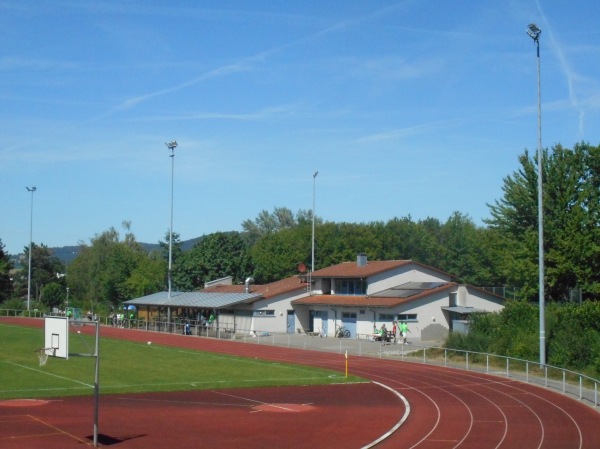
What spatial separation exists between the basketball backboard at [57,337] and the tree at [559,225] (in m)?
37.6

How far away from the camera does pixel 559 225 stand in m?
55.0

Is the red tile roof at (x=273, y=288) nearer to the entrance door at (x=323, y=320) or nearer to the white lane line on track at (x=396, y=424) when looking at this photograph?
the entrance door at (x=323, y=320)

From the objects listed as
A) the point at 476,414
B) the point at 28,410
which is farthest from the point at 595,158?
the point at 28,410

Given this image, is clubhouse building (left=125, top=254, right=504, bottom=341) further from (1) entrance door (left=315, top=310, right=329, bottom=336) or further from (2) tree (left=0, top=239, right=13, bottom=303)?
(2) tree (left=0, top=239, right=13, bottom=303)

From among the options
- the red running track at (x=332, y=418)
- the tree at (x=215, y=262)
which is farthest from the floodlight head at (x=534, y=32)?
the tree at (x=215, y=262)

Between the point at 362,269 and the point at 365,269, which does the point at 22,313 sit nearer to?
the point at 362,269

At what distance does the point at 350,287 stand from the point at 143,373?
2894cm

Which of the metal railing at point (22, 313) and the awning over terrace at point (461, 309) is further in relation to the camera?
the metal railing at point (22, 313)

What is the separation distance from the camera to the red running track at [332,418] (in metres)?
23.9

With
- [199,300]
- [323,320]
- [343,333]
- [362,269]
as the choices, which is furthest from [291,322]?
[199,300]

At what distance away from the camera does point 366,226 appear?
12181cm

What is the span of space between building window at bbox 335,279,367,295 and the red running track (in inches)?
1056

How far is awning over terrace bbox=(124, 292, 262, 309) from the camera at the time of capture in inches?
2648

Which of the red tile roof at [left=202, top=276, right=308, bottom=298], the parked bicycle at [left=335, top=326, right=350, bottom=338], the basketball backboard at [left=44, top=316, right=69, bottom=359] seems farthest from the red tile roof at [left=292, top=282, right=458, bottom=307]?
the basketball backboard at [left=44, top=316, right=69, bottom=359]
